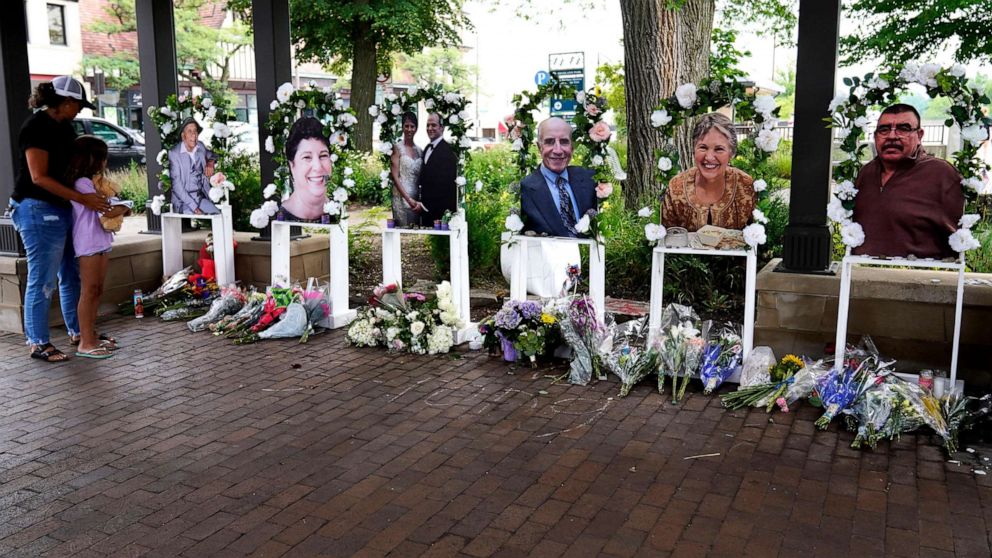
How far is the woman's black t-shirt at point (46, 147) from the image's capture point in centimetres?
584

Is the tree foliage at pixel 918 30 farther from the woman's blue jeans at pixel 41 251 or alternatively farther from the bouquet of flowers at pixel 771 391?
the woman's blue jeans at pixel 41 251

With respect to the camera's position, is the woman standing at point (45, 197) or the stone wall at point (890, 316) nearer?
the stone wall at point (890, 316)

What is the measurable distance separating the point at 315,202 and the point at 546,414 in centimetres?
318

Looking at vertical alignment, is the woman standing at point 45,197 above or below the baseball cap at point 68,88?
below

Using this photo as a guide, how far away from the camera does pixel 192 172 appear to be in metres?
7.76

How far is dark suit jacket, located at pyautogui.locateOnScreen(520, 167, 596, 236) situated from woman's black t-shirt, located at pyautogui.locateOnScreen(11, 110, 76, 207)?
3.29 metres

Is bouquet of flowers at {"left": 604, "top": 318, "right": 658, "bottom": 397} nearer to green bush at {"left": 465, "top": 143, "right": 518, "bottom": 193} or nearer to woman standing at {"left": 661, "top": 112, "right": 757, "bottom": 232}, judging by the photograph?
woman standing at {"left": 661, "top": 112, "right": 757, "bottom": 232}

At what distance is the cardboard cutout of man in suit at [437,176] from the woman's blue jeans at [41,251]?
262cm

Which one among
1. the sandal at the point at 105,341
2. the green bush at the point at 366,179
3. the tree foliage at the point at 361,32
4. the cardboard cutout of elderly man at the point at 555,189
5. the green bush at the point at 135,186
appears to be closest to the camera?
the cardboard cutout of elderly man at the point at 555,189

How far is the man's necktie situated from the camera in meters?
6.01

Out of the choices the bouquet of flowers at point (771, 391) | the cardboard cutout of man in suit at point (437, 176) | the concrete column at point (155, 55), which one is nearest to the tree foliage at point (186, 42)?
the concrete column at point (155, 55)

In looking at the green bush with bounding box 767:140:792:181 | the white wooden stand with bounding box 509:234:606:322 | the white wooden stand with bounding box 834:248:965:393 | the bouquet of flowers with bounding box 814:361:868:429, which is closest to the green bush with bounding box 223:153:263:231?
the white wooden stand with bounding box 509:234:606:322

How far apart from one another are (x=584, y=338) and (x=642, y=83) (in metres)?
3.61

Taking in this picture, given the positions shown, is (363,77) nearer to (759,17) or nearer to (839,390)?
(759,17)
